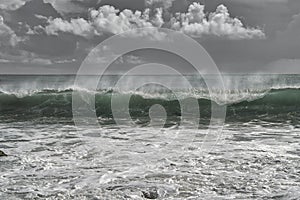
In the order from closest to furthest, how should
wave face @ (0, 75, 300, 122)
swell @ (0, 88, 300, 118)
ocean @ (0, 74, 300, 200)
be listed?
ocean @ (0, 74, 300, 200)
wave face @ (0, 75, 300, 122)
swell @ (0, 88, 300, 118)

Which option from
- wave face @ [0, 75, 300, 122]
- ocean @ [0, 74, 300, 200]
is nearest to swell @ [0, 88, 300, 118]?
wave face @ [0, 75, 300, 122]

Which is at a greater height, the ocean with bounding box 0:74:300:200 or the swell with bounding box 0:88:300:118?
the swell with bounding box 0:88:300:118

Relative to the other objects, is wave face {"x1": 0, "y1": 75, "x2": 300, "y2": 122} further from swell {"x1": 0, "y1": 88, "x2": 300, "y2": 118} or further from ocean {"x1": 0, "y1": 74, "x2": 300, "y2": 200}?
ocean {"x1": 0, "y1": 74, "x2": 300, "y2": 200}

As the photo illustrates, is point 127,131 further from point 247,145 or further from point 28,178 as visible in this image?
point 28,178

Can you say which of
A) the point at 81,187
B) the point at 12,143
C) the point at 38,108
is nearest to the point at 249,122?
the point at 12,143

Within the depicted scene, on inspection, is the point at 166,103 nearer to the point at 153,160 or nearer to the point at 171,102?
the point at 171,102

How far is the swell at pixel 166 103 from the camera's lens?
17.8 metres

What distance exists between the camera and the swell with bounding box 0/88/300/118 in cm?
1783

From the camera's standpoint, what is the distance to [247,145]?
9.04 m

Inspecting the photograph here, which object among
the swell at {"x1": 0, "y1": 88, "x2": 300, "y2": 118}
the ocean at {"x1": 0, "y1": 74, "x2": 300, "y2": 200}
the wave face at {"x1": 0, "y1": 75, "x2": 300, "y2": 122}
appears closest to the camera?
the ocean at {"x1": 0, "y1": 74, "x2": 300, "y2": 200}

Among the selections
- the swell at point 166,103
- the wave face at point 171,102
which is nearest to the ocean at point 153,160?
the wave face at point 171,102

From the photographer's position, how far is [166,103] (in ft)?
70.5

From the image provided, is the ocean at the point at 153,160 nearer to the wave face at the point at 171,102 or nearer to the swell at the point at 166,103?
the wave face at the point at 171,102

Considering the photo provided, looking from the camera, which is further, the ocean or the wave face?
the wave face
